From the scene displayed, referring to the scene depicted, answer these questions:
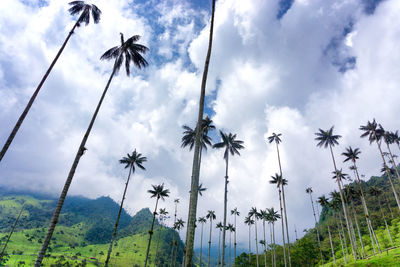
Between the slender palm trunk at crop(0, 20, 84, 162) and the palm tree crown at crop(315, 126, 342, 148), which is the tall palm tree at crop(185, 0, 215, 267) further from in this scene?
the palm tree crown at crop(315, 126, 342, 148)

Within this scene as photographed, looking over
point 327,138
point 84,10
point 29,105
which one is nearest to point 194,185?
point 29,105

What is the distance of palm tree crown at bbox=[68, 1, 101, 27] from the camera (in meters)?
20.0

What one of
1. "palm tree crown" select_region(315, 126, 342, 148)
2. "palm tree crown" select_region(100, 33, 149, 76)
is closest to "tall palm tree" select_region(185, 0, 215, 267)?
"palm tree crown" select_region(100, 33, 149, 76)

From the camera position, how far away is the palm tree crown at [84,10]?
65.5ft

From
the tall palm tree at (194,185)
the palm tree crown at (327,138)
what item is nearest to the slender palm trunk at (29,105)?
the tall palm tree at (194,185)

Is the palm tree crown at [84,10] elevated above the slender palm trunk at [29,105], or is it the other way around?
the palm tree crown at [84,10]

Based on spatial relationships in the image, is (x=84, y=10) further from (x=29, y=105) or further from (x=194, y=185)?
(x=194, y=185)

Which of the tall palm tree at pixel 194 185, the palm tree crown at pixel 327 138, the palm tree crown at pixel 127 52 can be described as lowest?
the tall palm tree at pixel 194 185

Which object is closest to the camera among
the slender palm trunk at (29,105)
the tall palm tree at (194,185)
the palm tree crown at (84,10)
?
the tall palm tree at (194,185)

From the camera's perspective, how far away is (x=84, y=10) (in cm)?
2038

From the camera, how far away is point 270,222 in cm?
7119

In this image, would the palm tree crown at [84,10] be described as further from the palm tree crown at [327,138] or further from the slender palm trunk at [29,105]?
the palm tree crown at [327,138]

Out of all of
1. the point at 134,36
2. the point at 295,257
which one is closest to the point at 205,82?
the point at 134,36

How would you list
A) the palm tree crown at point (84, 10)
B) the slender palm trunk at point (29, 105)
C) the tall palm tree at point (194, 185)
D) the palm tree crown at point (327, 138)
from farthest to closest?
the palm tree crown at point (327, 138), the palm tree crown at point (84, 10), the slender palm trunk at point (29, 105), the tall palm tree at point (194, 185)
